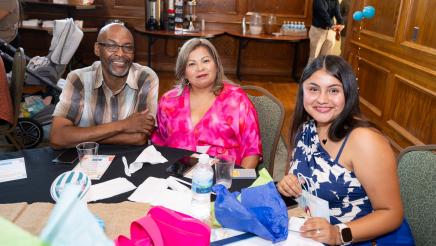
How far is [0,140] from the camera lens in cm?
351

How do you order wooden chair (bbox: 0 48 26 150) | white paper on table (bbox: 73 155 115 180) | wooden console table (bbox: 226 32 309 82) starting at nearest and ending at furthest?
1. white paper on table (bbox: 73 155 115 180)
2. wooden chair (bbox: 0 48 26 150)
3. wooden console table (bbox: 226 32 309 82)

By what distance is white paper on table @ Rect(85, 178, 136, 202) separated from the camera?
4.13ft

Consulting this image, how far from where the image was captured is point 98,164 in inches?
58.6

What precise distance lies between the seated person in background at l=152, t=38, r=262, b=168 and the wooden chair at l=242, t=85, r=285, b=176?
12cm

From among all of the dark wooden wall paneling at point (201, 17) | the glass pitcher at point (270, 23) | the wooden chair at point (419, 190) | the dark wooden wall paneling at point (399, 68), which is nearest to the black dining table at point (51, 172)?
the wooden chair at point (419, 190)

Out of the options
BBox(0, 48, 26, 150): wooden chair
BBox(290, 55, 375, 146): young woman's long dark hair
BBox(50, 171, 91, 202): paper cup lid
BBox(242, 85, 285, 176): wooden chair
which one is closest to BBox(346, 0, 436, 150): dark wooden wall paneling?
BBox(242, 85, 285, 176): wooden chair

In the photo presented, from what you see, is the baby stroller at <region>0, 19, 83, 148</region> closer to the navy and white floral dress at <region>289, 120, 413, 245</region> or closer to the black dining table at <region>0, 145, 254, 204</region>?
the black dining table at <region>0, 145, 254, 204</region>

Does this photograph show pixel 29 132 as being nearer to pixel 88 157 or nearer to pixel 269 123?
pixel 88 157

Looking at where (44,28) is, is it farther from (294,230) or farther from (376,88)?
(294,230)

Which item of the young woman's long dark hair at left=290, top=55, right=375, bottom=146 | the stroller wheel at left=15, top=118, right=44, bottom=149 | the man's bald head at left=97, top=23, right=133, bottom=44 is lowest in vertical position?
the stroller wheel at left=15, top=118, right=44, bottom=149

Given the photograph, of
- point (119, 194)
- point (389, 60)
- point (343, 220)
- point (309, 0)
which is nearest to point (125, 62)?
point (119, 194)

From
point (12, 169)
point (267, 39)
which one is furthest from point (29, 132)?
point (267, 39)

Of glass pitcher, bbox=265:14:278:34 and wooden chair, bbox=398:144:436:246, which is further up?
glass pitcher, bbox=265:14:278:34

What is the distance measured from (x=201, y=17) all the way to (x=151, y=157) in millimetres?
5120
